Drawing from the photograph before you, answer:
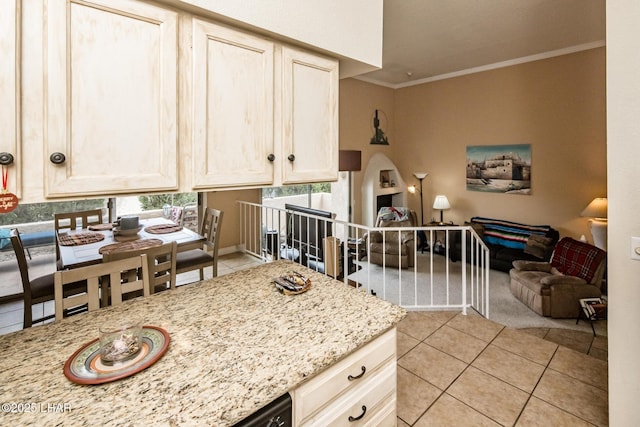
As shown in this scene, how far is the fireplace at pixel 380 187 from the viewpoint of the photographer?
6.22 metres

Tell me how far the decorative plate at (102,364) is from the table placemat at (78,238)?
6.79 ft

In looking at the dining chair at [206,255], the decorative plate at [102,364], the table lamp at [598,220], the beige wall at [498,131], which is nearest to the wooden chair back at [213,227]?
the dining chair at [206,255]

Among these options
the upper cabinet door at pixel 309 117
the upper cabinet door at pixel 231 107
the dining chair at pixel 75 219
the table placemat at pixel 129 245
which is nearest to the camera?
the upper cabinet door at pixel 231 107

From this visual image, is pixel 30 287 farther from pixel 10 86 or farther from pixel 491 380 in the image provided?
pixel 491 380

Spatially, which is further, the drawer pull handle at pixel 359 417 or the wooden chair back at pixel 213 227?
the wooden chair back at pixel 213 227

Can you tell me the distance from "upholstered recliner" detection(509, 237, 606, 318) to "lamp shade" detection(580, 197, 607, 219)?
1.76 ft

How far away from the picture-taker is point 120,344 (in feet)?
3.67

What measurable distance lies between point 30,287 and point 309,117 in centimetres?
247

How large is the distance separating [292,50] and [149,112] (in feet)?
2.52

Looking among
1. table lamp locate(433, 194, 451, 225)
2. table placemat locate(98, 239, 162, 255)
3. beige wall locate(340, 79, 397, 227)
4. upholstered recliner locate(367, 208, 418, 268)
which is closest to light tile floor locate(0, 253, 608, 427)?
table placemat locate(98, 239, 162, 255)

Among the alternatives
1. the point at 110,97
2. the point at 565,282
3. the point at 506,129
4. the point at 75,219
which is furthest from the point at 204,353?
the point at 506,129

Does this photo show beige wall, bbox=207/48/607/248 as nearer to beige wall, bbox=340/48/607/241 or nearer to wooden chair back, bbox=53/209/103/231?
beige wall, bbox=340/48/607/241

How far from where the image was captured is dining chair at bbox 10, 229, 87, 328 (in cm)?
228

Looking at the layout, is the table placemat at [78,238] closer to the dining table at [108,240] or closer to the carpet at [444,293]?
the dining table at [108,240]
